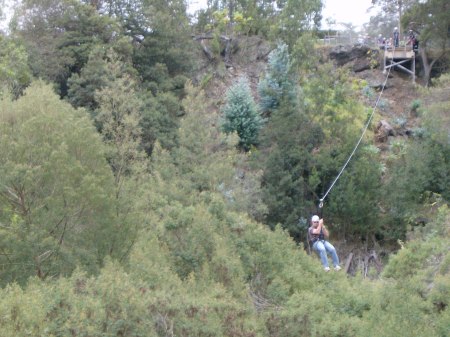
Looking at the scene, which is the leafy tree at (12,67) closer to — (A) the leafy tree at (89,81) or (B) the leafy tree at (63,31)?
(A) the leafy tree at (89,81)

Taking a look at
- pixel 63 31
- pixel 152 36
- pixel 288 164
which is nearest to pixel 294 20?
pixel 152 36

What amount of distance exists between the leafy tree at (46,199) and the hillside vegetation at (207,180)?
47 mm

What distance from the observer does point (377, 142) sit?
3262cm

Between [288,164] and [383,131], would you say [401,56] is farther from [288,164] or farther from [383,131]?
[288,164]

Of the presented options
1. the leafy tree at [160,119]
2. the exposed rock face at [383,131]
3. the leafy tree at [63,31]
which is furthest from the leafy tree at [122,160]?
the exposed rock face at [383,131]

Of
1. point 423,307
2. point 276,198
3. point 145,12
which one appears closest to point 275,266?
point 423,307

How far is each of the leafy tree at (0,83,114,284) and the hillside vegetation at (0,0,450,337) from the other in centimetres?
5

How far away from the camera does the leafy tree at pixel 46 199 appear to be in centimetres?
1485

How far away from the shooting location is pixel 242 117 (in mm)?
30594

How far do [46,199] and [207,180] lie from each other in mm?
10030

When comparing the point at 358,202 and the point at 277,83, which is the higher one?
the point at 277,83

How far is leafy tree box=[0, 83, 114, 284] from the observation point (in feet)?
48.7

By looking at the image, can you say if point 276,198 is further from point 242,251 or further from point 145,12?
point 145,12

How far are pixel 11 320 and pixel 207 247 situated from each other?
6648mm
